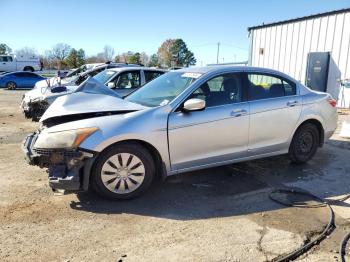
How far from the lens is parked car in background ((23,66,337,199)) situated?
432 centimetres

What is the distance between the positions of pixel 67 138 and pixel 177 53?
80.6 metres

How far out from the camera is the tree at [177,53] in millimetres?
81938

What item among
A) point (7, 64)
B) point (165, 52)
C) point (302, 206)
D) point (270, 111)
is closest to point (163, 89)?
point (270, 111)

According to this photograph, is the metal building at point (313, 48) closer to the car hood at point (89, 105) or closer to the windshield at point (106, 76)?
the windshield at point (106, 76)

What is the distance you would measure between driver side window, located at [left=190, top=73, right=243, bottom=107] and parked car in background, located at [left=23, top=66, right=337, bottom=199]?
0.04 feet

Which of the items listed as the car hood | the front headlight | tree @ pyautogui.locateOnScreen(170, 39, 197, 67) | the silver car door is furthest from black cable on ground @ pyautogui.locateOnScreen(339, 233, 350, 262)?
tree @ pyautogui.locateOnScreen(170, 39, 197, 67)

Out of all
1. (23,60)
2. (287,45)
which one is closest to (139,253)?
(287,45)

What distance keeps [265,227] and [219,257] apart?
0.84 metres

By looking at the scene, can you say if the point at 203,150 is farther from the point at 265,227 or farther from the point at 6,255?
the point at 6,255

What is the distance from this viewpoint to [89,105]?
4.90 m

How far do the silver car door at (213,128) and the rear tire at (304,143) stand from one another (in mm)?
1144

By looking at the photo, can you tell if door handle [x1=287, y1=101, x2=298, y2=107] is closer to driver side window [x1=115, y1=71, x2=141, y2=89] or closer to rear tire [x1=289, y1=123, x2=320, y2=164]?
rear tire [x1=289, y1=123, x2=320, y2=164]

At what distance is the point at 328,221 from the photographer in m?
4.14

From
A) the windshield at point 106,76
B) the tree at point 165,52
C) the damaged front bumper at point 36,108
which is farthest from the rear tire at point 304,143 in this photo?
the tree at point 165,52
